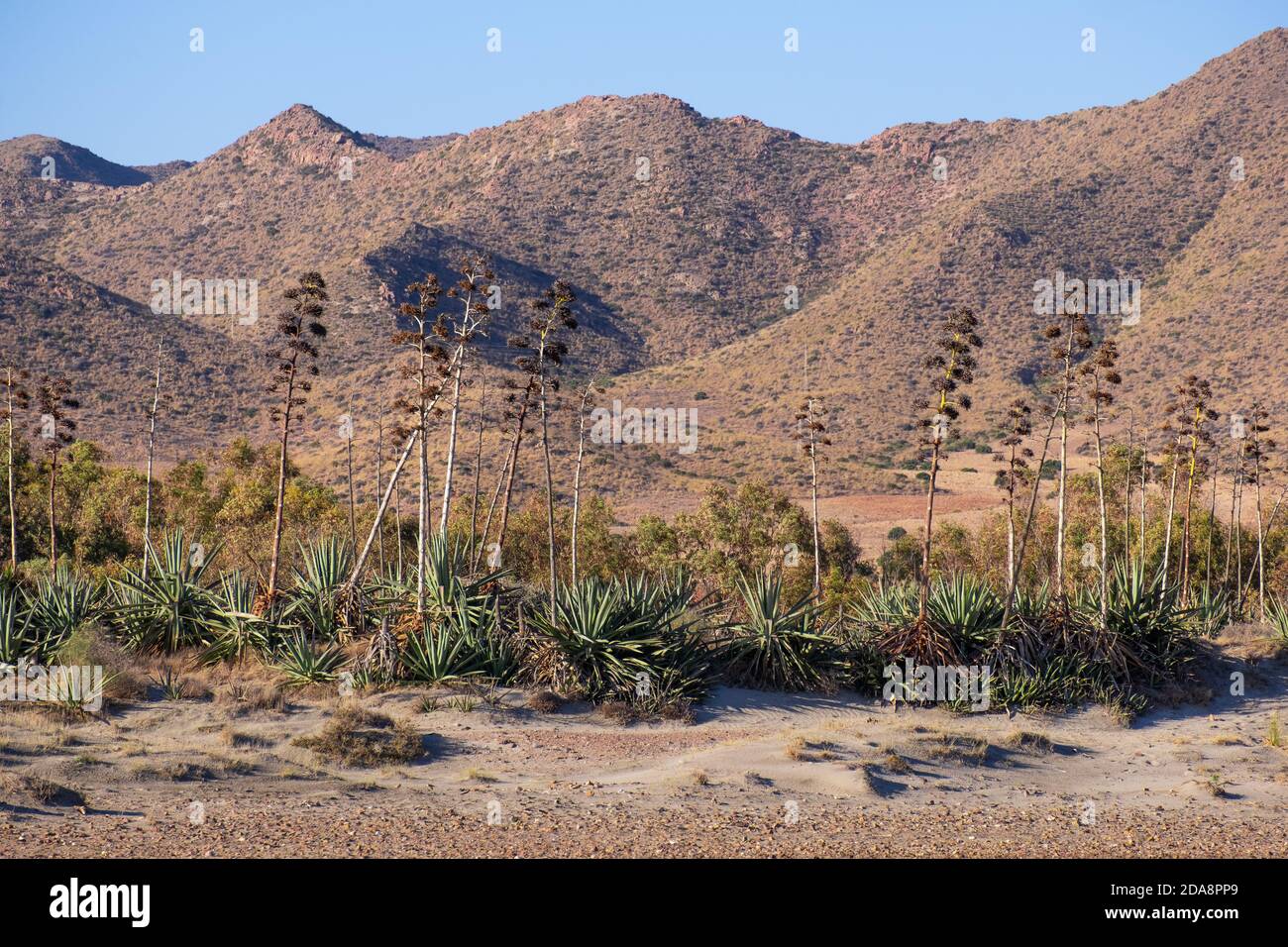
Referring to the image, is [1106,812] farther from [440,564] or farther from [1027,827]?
[440,564]

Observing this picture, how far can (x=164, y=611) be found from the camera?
54.5ft

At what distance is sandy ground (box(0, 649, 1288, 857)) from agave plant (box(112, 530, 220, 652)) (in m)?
2.20

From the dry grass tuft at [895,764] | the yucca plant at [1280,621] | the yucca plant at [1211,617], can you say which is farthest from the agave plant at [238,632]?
A: the yucca plant at [1280,621]

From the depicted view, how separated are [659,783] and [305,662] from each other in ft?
A: 16.4

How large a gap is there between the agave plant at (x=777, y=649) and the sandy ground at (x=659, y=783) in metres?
0.41

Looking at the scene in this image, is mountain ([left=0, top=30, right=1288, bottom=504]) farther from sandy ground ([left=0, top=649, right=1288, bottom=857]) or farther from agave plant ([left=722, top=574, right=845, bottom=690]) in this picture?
sandy ground ([left=0, top=649, right=1288, bottom=857])

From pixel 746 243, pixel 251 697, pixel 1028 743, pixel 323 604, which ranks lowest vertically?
pixel 1028 743

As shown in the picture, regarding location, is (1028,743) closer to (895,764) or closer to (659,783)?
(895,764)

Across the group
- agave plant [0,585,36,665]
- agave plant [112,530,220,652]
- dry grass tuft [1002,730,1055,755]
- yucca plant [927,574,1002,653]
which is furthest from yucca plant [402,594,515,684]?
dry grass tuft [1002,730,1055,755]

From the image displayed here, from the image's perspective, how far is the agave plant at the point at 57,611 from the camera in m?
15.8

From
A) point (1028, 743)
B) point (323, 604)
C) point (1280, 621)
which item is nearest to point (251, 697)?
point (323, 604)

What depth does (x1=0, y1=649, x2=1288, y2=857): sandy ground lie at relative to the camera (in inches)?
400

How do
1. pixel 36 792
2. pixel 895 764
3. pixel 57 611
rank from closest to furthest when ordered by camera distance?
pixel 36 792 → pixel 895 764 → pixel 57 611

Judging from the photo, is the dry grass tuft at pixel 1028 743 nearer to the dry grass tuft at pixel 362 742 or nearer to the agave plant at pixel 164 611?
the dry grass tuft at pixel 362 742
